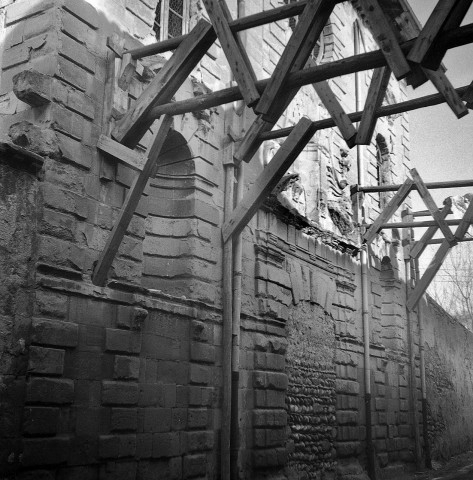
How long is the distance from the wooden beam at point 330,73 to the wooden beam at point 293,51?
10 cm

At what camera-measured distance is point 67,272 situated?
6.07 metres

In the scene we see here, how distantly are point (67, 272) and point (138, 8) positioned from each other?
10.5 feet

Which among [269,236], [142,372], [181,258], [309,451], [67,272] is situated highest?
[269,236]

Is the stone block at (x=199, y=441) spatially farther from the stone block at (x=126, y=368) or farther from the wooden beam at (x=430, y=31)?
the wooden beam at (x=430, y=31)

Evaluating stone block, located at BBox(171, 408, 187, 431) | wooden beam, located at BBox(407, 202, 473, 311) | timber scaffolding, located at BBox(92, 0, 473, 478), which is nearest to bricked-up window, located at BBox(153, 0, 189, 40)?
timber scaffolding, located at BBox(92, 0, 473, 478)

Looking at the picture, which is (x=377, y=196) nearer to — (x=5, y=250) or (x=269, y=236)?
(x=269, y=236)

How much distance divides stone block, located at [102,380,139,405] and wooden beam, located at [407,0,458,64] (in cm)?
388

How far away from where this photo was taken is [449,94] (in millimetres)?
6062

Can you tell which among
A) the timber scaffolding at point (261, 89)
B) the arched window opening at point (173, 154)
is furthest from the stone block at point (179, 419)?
the arched window opening at point (173, 154)

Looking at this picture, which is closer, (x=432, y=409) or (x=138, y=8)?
(x=138, y=8)

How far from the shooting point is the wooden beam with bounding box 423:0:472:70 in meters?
5.10

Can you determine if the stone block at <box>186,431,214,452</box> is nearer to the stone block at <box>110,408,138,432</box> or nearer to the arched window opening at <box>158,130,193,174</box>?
the stone block at <box>110,408,138,432</box>

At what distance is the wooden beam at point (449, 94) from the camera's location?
5.96 m

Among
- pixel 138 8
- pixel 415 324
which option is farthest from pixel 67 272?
pixel 415 324
